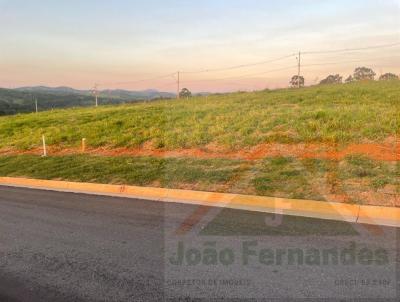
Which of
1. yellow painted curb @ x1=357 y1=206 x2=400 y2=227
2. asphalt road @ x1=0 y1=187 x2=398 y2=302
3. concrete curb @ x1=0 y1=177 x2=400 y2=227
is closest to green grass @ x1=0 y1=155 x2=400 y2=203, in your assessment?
concrete curb @ x1=0 y1=177 x2=400 y2=227

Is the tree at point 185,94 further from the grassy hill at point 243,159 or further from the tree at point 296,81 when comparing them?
the grassy hill at point 243,159

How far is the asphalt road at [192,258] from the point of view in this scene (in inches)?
171

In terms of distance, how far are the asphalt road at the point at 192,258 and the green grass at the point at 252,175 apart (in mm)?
1571

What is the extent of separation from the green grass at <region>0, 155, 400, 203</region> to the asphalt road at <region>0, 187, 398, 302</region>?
1.57m

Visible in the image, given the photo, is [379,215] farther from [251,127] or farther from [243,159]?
[251,127]

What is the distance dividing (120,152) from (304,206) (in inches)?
397

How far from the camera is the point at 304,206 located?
7.39m

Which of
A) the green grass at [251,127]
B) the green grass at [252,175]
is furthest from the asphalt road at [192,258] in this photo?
the green grass at [251,127]

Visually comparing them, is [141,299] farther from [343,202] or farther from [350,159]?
[350,159]

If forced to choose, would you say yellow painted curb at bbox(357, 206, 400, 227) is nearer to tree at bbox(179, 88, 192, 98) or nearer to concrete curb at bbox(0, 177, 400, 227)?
concrete curb at bbox(0, 177, 400, 227)

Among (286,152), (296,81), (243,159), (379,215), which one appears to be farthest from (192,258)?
(296,81)

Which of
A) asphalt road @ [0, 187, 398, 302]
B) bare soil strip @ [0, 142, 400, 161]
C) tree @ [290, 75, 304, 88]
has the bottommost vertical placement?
asphalt road @ [0, 187, 398, 302]

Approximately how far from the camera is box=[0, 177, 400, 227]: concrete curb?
6.63 m

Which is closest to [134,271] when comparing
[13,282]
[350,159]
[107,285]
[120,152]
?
[107,285]
